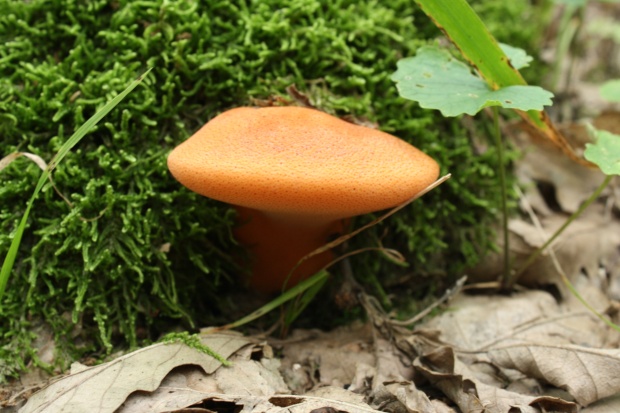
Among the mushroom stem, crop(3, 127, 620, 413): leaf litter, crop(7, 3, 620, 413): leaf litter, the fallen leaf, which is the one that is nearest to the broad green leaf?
crop(7, 3, 620, 413): leaf litter

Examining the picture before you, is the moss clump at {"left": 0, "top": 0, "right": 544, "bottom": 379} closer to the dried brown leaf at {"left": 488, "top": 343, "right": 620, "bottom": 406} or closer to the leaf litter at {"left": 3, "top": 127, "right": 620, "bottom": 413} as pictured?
the leaf litter at {"left": 3, "top": 127, "right": 620, "bottom": 413}

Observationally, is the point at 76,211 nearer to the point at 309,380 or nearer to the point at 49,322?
the point at 49,322

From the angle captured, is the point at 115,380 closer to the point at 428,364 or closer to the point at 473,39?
the point at 428,364

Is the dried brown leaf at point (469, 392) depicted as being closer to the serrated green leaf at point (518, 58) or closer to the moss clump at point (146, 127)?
the moss clump at point (146, 127)

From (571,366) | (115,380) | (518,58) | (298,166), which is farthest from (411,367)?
(518,58)

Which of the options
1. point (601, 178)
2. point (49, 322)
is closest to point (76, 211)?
point (49, 322)

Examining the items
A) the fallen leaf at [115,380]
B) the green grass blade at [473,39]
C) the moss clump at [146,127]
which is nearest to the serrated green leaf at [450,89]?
the green grass blade at [473,39]
